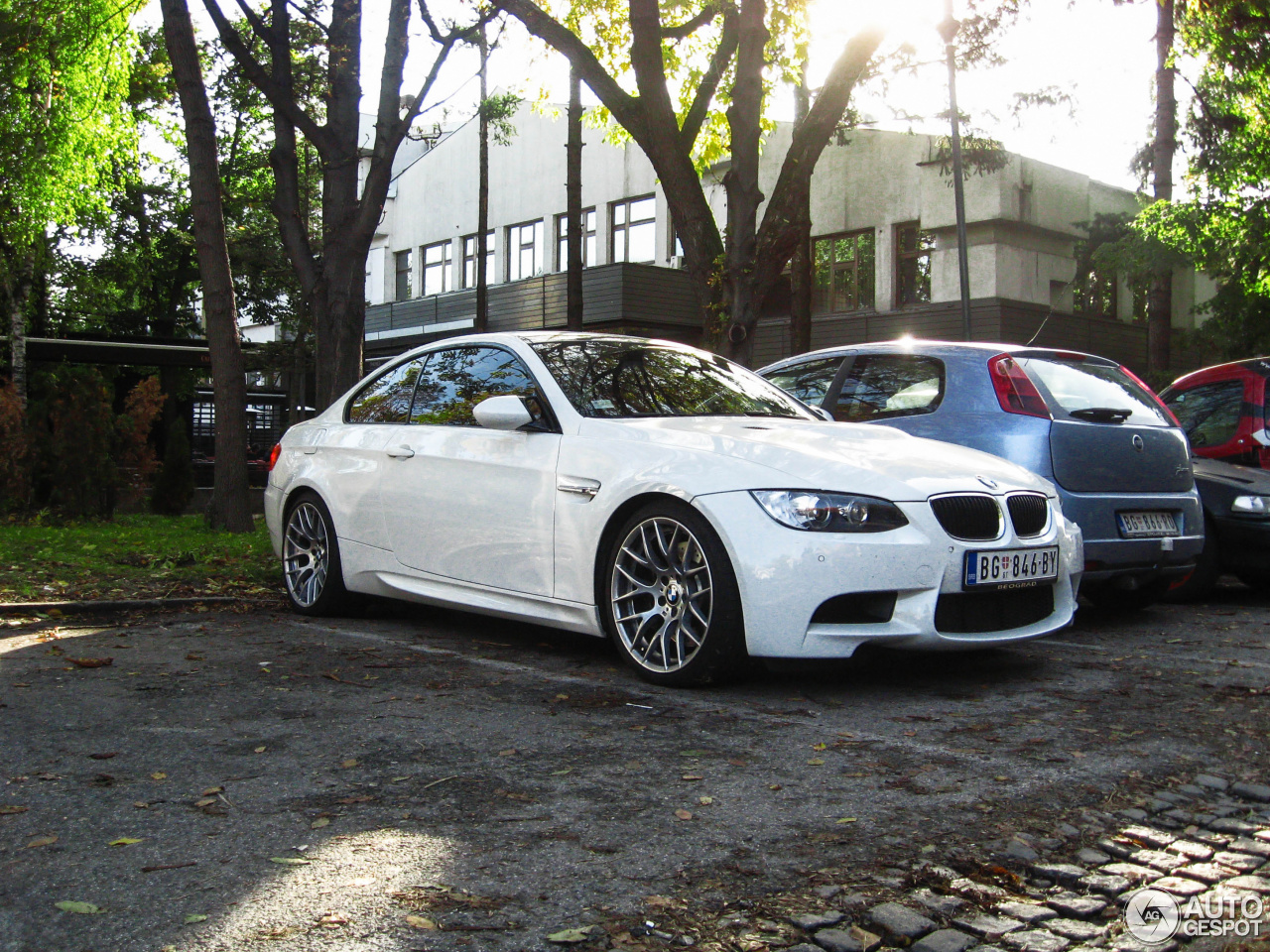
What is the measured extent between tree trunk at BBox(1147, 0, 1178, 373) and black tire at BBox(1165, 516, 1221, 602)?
1461 cm

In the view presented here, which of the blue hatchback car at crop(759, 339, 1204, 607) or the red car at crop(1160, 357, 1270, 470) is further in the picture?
the red car at crop(1160, 357, 1270, 470)

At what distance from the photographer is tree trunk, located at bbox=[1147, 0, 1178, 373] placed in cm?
2209

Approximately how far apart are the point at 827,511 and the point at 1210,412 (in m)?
5.48

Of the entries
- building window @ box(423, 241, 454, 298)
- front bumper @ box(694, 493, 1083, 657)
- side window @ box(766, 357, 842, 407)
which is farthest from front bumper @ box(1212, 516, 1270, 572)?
building window @ box(423, 241, 454, 298)

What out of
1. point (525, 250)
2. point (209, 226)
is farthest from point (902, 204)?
point (209, 226)

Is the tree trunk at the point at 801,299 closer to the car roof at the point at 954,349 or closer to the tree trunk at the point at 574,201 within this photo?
the tree trunk at the point at 574,201

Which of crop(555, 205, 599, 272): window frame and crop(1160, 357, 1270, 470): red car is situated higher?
crop(555, 205, 599, 272): window frame

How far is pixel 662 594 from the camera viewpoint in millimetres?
5121

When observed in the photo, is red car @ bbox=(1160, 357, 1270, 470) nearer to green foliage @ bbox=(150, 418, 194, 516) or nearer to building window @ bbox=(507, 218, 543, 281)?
green foliage @ bbox=(150, 418, 194, 516)

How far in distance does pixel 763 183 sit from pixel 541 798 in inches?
1059

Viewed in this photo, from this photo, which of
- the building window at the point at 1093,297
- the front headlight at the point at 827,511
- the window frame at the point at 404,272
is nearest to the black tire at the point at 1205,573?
the front headlight at the point at 827,511

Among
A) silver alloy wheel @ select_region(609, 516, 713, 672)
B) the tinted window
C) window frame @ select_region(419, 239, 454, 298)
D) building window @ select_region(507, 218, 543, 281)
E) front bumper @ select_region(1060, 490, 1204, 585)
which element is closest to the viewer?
silver alloy wheel @ select_region(609, 516, 713, 672)

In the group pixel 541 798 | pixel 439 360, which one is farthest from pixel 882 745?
pixel 439 360

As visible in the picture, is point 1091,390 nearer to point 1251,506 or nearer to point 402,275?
point 1251,506
